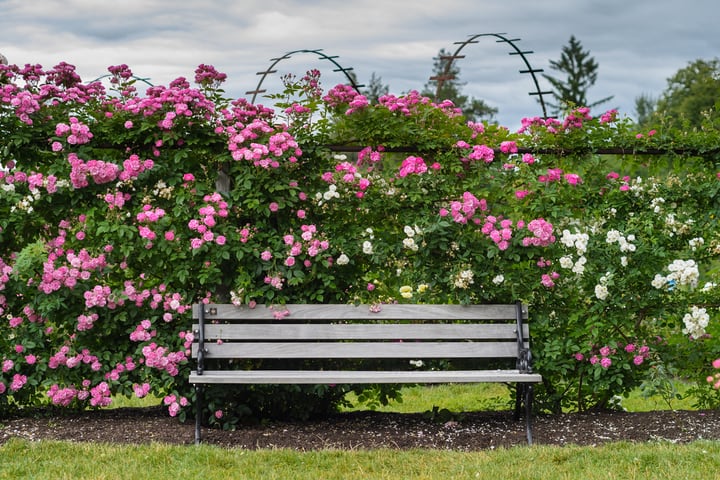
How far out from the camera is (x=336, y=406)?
5863mm

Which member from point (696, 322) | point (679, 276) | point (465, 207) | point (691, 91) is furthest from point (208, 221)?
point (691, 91)

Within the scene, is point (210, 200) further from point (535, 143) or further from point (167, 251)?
point (535, 143)

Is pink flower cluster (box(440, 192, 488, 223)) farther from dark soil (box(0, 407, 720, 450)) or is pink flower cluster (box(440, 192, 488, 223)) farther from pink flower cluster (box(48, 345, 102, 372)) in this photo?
pink flower cluster (box(48, 345, 102, 372))

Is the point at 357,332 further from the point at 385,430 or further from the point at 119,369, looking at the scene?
the point at 119,369

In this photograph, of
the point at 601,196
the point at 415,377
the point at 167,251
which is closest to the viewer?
the point at 415,377

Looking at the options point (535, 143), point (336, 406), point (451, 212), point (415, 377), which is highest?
point (535, 143)

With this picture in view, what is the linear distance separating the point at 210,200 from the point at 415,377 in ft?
5.59

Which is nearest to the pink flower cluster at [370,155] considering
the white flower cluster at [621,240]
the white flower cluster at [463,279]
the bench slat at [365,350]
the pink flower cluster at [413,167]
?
the pink flower cluster at [413,167]

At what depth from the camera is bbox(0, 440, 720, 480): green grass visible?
417 cm

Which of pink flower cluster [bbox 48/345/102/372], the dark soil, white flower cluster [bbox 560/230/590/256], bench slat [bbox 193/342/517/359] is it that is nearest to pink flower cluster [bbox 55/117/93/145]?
pink flower cluster [bbox 48/345/102/372]

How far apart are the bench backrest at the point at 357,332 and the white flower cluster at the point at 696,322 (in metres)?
1.07

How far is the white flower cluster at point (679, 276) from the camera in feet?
17.1

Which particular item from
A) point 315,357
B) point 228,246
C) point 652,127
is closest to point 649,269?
point 652,127

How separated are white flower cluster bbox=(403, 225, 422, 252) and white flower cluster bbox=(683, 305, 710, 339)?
181cm
